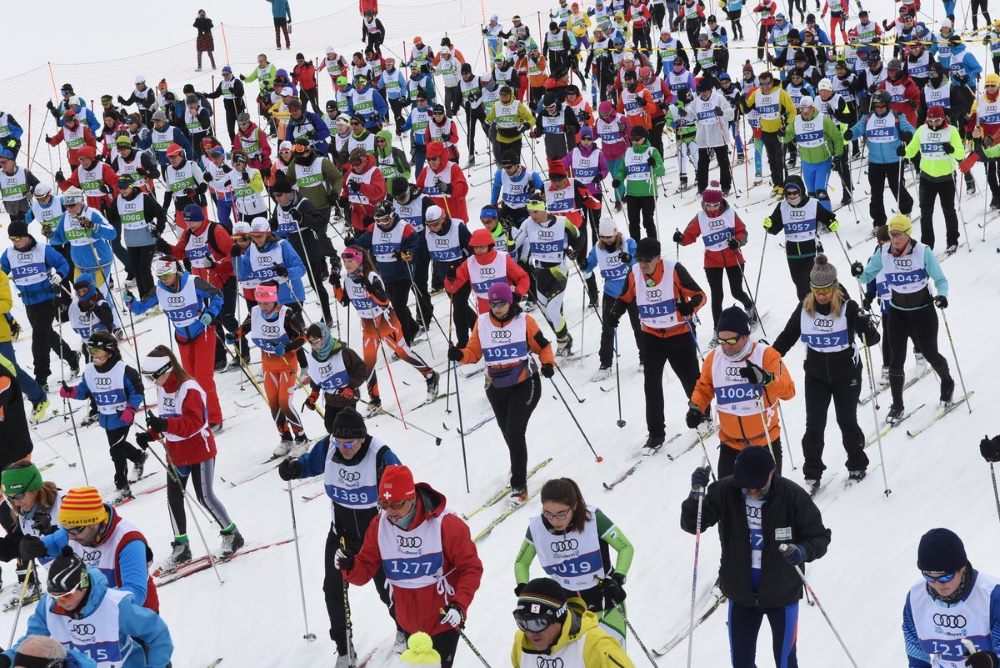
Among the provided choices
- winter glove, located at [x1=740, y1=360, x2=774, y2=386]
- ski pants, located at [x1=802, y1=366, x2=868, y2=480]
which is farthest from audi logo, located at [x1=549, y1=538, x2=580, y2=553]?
ski pants, located at [x1=802, y1=366, x2=868, y2=480]

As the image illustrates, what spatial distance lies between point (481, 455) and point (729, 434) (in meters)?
3.16

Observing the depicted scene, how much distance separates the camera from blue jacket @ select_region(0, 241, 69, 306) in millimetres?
12070

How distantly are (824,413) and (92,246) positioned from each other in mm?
8645

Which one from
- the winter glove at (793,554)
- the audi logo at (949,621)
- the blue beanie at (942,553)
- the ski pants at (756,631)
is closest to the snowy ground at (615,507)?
the ski pants at (756,631)

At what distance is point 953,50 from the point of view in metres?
18.8

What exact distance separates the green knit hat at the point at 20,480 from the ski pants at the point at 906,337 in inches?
244

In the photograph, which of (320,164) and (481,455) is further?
(320,164)

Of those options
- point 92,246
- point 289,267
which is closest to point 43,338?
point 92,246

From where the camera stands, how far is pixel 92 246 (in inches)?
526

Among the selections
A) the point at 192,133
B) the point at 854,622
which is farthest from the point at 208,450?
the point at 192,133

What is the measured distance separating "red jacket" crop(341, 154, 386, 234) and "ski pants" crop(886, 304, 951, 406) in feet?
18.5

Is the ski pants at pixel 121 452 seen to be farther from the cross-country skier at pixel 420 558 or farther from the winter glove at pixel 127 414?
the cross-country skier at pixel 420 558

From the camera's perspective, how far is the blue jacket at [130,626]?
209 inches

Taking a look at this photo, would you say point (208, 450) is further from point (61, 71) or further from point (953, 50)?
point (61, 71)
